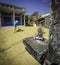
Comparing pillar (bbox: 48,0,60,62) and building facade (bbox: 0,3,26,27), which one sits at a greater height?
building facade (bbox: 0,3,26,27)

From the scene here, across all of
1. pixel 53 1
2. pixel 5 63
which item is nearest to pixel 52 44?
pixel 53 1

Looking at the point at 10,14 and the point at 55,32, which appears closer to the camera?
the point at 55,32

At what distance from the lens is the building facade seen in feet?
48.9

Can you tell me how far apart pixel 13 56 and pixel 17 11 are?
12.6 meters

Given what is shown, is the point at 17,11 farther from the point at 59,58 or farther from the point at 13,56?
the point at 59,58

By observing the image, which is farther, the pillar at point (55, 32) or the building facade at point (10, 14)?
the building facade at point (10, 14)

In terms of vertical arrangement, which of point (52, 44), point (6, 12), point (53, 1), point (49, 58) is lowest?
point (49, 58)

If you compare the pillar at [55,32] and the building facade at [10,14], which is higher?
the building facade at [10,14]

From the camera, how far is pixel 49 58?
9.14ft

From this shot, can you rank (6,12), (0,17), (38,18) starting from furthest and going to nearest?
1. (38,18)
2. (6,12)
3. (0,17)

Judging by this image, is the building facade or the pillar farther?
the building facade

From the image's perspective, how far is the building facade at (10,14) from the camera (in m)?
14.9

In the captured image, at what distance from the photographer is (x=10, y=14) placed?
16375 mm

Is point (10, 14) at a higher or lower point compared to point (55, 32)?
higher
